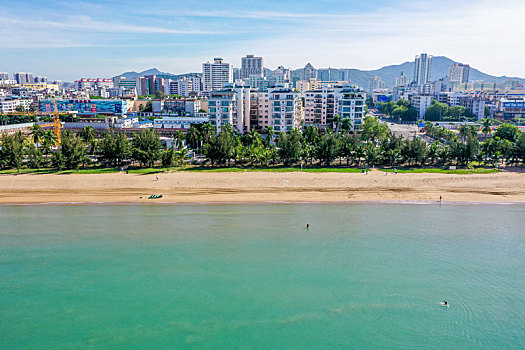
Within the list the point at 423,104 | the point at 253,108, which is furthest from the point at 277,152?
Answer: the point at 423,104

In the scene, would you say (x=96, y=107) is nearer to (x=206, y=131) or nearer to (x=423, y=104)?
(x=206, y=131)

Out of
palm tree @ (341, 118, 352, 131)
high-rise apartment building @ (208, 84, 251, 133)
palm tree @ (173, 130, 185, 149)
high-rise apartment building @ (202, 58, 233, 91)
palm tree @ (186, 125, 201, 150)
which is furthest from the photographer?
high-rise apartment building @ (202, 58, 233, 91)

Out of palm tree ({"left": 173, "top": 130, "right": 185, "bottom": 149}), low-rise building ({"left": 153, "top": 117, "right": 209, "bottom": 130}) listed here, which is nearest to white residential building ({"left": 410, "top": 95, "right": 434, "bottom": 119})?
low-rise building ({"left": 153, "top": 117, "right": 209, "bottom": 130})

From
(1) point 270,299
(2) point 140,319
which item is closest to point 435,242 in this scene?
(1) point 270,299

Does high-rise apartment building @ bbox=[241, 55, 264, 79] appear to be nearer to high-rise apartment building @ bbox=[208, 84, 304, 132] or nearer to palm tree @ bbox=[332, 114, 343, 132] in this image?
high-rise apartment building @ bbox=[208, 84, 304, 132]

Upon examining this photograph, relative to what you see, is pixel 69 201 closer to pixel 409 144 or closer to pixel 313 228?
pixel 313 228

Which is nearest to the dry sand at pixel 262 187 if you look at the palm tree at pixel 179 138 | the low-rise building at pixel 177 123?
A: the palm tree at pixel 179 138
